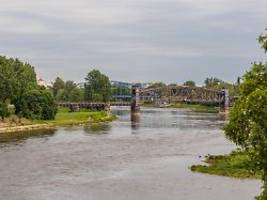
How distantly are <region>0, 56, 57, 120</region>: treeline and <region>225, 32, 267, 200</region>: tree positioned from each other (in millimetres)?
95449

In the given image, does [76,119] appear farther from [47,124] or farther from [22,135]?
[22,135]

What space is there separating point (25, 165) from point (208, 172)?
1893cm

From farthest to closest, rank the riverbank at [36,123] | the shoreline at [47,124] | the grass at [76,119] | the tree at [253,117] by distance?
the grass at [76,119] → the riverbank at [36,123] → the shoreline at [47,124] → the tree at [253,117]

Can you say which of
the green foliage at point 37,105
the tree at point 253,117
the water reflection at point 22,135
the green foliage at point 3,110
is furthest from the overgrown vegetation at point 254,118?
the green foliage at point 37,105

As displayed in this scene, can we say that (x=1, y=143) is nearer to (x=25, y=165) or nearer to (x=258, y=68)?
(x=25, y=165)

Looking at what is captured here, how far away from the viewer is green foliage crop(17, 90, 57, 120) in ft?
409

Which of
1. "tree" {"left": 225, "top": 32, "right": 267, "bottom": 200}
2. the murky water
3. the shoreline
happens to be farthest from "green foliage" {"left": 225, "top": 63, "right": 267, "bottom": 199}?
the shoreline

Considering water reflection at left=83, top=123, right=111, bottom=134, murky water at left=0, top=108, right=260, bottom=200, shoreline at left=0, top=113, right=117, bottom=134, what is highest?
shoreline at left=0, top=113, right=117, bottom=134

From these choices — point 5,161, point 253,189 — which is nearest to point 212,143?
point 5,161

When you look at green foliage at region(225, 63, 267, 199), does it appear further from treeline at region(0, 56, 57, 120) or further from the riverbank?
treeline at region(0, 56, 57, 120)

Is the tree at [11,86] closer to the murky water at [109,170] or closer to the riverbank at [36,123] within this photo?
the riverbank at [36,123]

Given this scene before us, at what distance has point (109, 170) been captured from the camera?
197ft

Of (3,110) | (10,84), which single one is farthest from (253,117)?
(10,84)

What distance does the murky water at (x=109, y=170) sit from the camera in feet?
155
